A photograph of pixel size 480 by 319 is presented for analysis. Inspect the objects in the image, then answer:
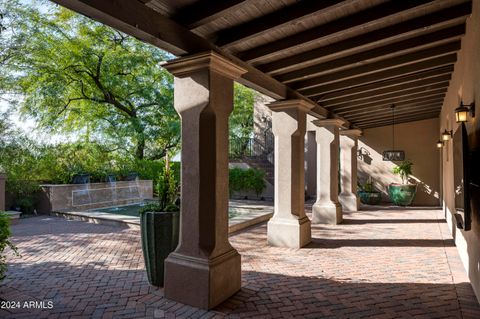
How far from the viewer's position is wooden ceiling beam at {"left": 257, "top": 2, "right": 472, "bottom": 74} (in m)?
3.74

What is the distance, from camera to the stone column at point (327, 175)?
26.4 feet

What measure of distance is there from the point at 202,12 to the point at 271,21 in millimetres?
767

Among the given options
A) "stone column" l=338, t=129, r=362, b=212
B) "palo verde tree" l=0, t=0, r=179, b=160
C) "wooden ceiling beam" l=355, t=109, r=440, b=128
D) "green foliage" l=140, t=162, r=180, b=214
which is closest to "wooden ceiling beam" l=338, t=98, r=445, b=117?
"stone column" l=338, t=129, r=362, b=212

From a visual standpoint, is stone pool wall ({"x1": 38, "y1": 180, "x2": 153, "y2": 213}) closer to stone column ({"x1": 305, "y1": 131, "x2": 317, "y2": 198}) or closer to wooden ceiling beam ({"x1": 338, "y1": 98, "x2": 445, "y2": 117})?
stone column ({"x1": 305, "y1": 131, "x2": 317, "y2": 198})

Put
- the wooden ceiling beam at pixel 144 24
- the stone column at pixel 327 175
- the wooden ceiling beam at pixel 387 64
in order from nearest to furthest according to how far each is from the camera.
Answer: the wooden ceiling beam at pixel 144 24 < the wooden ceiling beam at pixel 387 64 < the stone column at pixel 327 175

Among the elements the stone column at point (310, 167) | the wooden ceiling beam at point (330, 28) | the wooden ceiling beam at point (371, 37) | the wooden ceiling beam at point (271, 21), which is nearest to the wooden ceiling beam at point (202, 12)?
the wooden ceiling beam at point (271, 21)

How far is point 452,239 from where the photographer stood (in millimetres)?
6305

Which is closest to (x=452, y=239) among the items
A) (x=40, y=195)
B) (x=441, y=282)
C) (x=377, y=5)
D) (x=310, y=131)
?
(x=441, y=282)

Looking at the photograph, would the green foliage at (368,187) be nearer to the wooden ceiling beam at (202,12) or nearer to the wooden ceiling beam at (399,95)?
the wooden ceiling beam at (399,95)

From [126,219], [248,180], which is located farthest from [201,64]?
[248,180]

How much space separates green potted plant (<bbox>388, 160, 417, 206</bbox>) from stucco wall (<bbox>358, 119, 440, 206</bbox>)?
54cm

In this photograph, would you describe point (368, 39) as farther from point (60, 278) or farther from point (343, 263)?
point (60, 278)

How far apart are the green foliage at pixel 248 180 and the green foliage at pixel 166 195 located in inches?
377

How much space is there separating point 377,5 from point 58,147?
1164 centimetres
